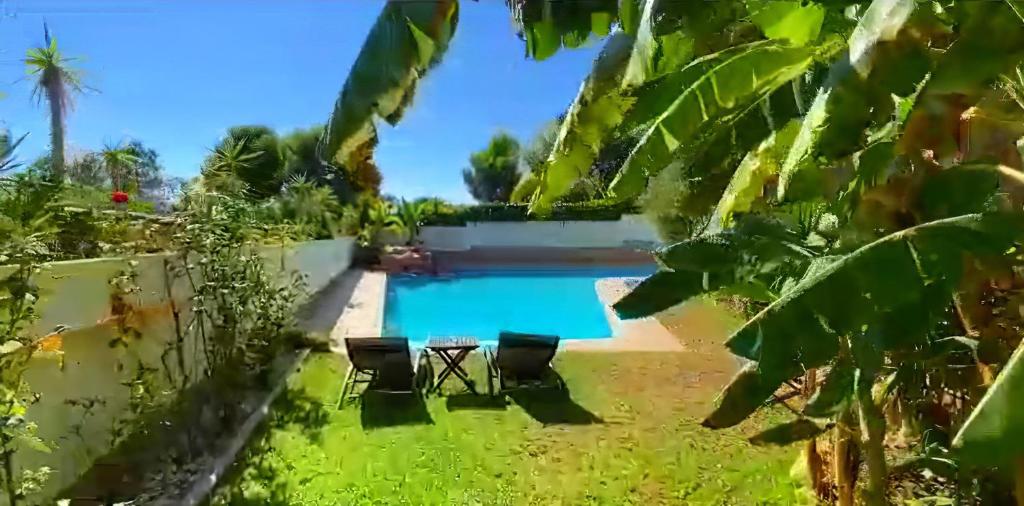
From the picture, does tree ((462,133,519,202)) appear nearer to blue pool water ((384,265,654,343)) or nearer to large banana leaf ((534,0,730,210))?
blue pool water ((384,265,654,343))

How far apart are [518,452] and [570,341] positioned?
4344 mm

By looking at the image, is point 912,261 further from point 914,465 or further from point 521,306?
point 521,306

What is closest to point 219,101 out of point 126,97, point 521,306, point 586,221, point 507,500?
point 126,97

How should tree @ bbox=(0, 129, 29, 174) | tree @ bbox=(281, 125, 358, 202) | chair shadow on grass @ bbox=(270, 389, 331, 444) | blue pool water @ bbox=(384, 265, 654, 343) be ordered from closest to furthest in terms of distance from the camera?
tree @ bbox=(0, 129, 29, 174) < chair shadow on grass @ bbox=(270, 389, 331, 444) < blue pool water @ bbox=(384, 265, 654, 343) < tree @ bbox=(281, 125, 358, 202)

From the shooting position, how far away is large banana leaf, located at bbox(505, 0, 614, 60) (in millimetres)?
2711

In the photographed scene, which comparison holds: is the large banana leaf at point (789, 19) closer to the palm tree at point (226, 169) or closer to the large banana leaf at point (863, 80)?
the large banana leaf at point (863, 80)

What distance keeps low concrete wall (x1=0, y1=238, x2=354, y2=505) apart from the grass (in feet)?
3.32

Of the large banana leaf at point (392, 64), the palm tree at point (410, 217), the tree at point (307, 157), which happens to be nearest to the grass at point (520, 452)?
the large banana leaf at point (392, 64)

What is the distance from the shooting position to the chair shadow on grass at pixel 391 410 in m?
6.48

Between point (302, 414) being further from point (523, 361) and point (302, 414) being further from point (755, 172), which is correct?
point (755, 172)

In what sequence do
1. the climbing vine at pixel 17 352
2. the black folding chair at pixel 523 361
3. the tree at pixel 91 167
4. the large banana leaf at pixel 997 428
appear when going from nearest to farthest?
the large banana leaf at pixel 997 428, the climbing vine at pixel 17 352, the tree at pixel 91 167, the black folding chair at pixel 523 361

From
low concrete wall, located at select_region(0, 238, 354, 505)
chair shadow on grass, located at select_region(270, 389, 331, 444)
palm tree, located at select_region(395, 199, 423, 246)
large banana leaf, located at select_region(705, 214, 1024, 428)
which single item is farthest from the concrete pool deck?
palm tree, located at select_region(395, 199, 423, 246)

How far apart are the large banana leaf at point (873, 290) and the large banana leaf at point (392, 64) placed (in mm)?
1671

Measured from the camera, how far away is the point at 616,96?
358 cm
